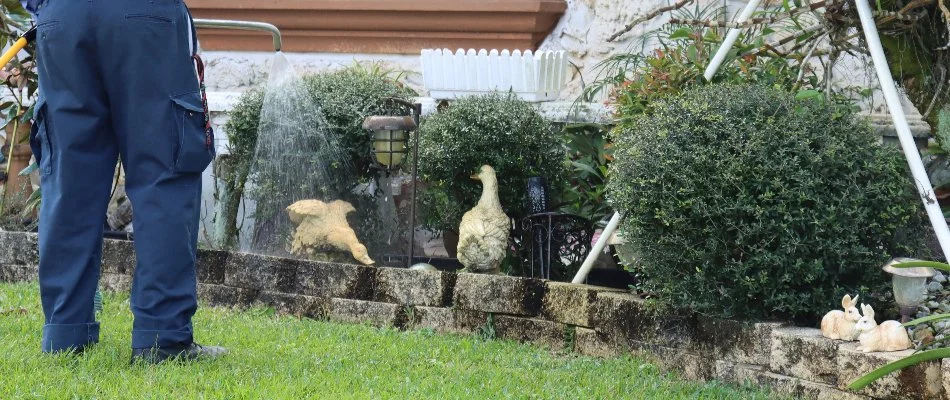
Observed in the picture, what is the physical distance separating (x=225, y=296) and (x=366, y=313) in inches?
30.9

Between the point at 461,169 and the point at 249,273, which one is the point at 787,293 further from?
the point at 249,273

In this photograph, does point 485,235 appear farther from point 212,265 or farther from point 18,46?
point 18,46

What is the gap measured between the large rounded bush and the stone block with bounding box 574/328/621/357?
367 mm

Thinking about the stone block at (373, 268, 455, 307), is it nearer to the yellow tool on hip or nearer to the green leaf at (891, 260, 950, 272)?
the yellow tool on hip

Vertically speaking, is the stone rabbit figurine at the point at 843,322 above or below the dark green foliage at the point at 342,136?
below

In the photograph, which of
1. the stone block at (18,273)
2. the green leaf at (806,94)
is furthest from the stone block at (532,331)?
the stone block at (18,273)

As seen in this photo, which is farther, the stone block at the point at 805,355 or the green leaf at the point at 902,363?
the stone block at the point at 805,355

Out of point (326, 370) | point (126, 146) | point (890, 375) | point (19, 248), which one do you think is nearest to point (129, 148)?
point (126, 146)

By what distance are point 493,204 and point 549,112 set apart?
783 millimetres

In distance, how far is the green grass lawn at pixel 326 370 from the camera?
3.57 metres

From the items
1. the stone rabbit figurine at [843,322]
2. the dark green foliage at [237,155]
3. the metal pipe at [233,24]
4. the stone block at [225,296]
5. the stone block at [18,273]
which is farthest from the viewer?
the stone block at [18,273]

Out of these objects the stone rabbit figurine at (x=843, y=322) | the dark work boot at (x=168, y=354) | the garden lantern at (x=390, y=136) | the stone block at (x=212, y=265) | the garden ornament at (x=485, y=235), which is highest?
the garden lantern at (x=390, y=136)

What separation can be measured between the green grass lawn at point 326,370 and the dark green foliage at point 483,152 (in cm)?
76

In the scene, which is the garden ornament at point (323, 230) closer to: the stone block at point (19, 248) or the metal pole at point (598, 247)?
the metal pole at point (598, 247)
